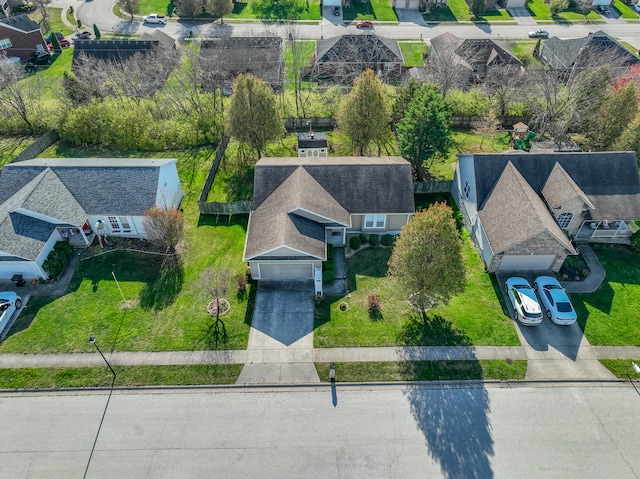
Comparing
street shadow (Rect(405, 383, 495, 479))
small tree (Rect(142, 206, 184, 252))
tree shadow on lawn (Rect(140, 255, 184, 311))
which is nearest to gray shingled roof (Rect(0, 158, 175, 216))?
small tree (Rect(142, 206, 184, 252))

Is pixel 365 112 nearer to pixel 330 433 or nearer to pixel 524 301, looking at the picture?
pixel 524 301

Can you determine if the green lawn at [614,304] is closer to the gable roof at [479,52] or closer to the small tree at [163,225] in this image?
the small tree at [163,225]

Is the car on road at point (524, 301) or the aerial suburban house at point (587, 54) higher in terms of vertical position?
the aerial suburban house at point (587, 54)

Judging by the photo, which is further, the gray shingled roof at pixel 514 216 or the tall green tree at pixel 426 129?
the tall green tree at pixel 426 129

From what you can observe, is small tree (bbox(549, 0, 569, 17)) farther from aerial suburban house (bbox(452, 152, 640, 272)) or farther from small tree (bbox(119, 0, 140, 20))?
small tree (bbox(119, 0, 140, 20))

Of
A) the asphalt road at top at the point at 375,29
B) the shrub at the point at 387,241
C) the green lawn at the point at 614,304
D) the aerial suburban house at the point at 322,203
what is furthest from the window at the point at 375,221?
the asphalt road at top at the point at 375,29

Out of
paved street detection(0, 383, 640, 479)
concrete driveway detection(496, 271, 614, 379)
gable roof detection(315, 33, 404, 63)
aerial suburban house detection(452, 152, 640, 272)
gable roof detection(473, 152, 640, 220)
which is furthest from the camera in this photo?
gable roof detection(315, 33, 404, 63)

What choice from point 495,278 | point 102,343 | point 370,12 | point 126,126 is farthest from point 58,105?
point 370,12
